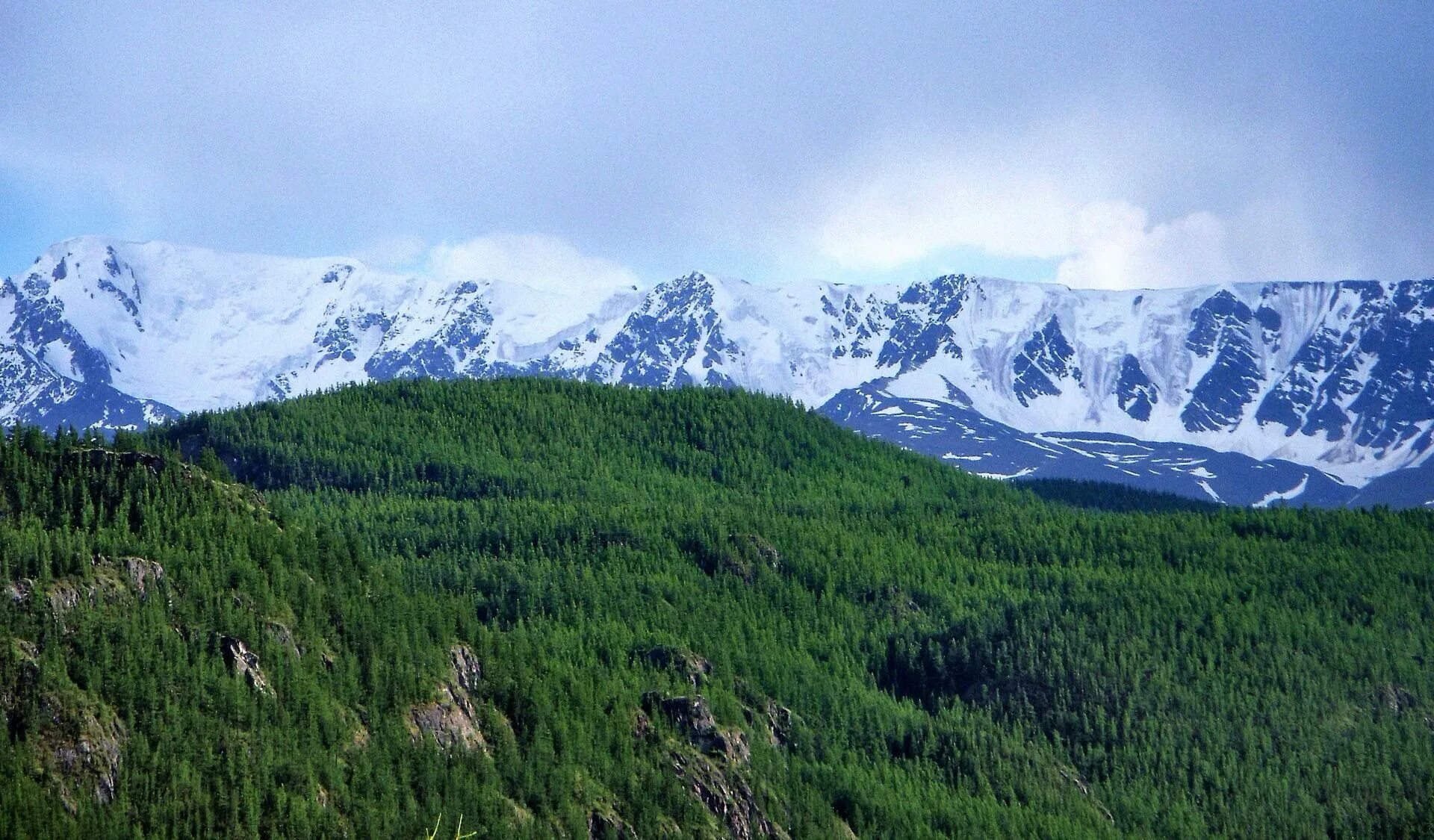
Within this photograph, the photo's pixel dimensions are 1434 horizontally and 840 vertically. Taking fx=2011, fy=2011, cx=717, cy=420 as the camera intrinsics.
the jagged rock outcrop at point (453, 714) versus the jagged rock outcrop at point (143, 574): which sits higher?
the jagged rock outcrop at point (143, 574)

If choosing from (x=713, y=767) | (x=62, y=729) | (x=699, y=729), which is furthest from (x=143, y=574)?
(x=699, y=729)

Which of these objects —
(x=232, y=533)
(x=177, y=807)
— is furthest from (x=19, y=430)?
(x=177, y=807)

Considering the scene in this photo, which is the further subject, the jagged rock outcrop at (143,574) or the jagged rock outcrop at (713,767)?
the jagged rock outcrop at (713,767)

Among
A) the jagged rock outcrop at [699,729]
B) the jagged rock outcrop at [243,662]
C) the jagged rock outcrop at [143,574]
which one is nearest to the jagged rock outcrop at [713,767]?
the jagged rock outcrop at [699,729]

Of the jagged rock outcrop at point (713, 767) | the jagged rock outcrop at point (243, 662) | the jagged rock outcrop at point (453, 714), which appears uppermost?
the jagged rock outcrop at point (243, 662)

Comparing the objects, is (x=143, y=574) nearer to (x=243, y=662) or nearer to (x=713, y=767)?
(x=243, y=662)

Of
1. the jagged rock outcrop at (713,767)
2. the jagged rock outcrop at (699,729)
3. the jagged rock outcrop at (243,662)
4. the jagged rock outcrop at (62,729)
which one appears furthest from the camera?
the jagged rock outcrop at (699,729)

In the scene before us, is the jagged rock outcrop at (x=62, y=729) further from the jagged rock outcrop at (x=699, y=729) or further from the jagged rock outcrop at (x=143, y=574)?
the jagged rock outcrop at (x=699, y=729)

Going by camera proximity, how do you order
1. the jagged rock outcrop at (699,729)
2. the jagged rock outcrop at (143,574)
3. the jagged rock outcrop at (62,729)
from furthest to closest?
the jagged rock outcrop at (699,729)
the jagged rock outcrop at (143,574)
the jagged rock outcrop at (62,729)

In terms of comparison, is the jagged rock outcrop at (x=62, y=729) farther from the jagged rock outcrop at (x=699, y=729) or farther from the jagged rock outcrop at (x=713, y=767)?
the jagged rock outcrop at (x=699, y=729)

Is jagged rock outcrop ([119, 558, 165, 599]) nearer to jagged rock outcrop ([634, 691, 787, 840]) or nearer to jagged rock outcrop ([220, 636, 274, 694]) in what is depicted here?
jagged rock outcrop ([220, 636, 274, 694])

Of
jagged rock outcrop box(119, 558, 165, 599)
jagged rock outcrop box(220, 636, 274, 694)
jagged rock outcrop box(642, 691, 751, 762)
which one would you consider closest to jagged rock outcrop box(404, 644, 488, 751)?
jagged rock outcrop box(220, 636, 274, 694)

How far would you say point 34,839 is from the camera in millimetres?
131500

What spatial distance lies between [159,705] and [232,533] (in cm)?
3671
